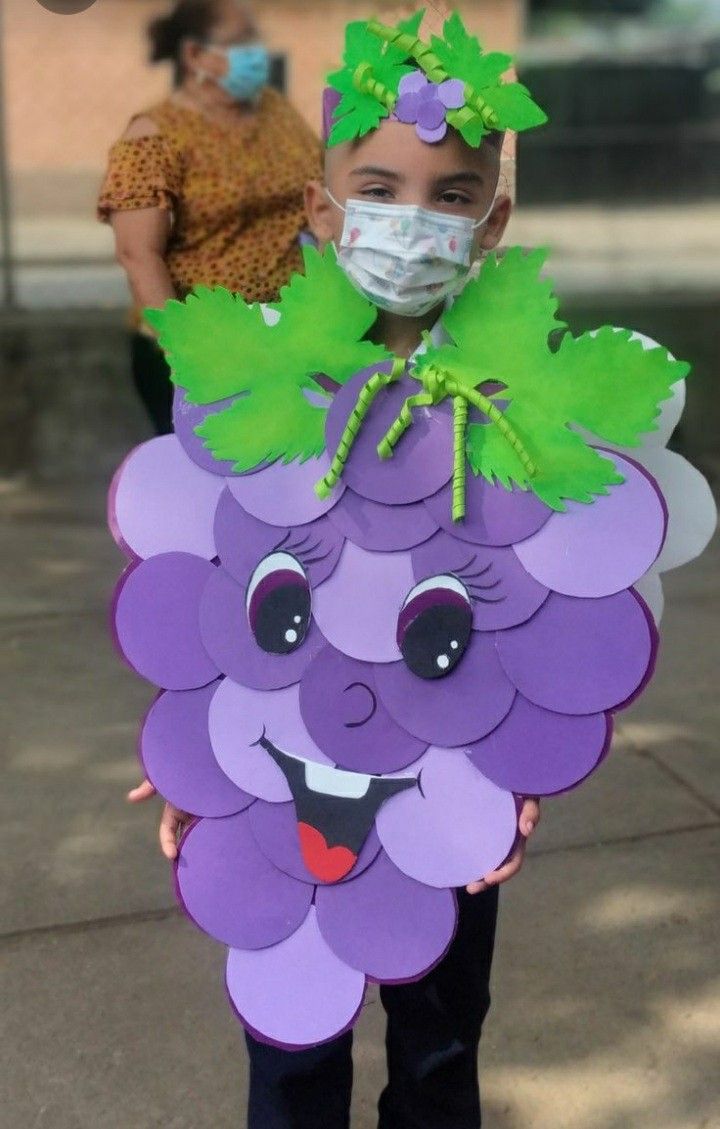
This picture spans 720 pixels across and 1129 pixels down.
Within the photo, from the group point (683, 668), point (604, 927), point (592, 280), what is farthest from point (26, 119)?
point (604, 927)

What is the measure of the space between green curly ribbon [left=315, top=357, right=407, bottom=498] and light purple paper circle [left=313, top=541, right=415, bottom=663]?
77mm

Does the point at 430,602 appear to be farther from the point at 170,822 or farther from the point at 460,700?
the point at 170,822

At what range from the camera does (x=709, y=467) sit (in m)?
6.54

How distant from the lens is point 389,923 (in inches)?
70.2

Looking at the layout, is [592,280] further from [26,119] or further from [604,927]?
[26,119]

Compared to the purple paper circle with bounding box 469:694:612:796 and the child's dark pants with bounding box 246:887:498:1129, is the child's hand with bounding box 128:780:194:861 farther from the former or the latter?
the purple paper circle with bounding box 469:694:612:796

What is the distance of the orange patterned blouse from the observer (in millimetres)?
3365

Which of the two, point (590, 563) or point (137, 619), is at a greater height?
point (590, 563)

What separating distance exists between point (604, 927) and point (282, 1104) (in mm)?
1212

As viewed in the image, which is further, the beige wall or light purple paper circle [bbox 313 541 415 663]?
the beige wall

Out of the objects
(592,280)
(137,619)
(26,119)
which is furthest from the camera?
(26,119)

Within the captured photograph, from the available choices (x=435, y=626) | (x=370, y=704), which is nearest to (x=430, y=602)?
(x=435, y=626)

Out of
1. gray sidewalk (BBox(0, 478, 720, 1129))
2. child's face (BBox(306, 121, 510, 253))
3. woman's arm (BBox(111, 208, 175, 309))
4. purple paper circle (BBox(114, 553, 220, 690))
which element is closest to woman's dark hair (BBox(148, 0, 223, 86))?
woman's arm (BBox(111, 208, 175, 309))

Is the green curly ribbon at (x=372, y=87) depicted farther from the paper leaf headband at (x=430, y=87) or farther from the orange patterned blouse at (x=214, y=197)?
the orange patterned blouse at (x=214, y=197)
